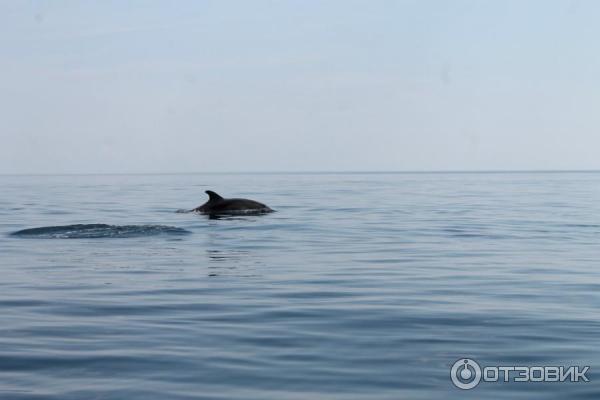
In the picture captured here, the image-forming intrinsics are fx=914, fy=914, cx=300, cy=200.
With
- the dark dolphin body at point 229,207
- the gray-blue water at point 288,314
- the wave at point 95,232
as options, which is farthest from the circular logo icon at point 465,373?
the dark dolphin body at point 229,207

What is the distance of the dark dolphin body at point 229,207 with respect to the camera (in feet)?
102

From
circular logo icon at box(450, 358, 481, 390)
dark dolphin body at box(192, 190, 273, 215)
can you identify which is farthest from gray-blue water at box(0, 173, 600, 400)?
dark dolphin body at box(192, 190, 273, 215)

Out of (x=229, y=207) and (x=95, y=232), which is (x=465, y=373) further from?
(x=229, y=207)

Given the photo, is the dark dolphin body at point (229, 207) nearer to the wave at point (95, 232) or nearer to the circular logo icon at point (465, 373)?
the wave at point (95, 232)

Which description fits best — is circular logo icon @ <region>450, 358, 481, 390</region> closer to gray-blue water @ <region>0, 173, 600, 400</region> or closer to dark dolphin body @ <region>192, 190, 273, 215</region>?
gray-blue water @ <region>0, 173, 600, 400</region>

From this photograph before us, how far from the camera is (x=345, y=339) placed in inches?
360

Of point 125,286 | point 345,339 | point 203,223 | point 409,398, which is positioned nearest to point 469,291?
point 345,339

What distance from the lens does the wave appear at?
21975 mm

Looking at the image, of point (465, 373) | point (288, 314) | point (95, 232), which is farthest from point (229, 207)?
point (465, 373)

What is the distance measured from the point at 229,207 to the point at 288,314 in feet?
67.5

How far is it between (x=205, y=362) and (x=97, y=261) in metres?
9.14

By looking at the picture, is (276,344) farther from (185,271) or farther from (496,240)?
(496,240)

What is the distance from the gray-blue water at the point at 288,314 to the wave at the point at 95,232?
0.61 ft

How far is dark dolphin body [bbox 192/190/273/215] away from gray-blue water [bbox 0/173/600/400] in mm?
8586
